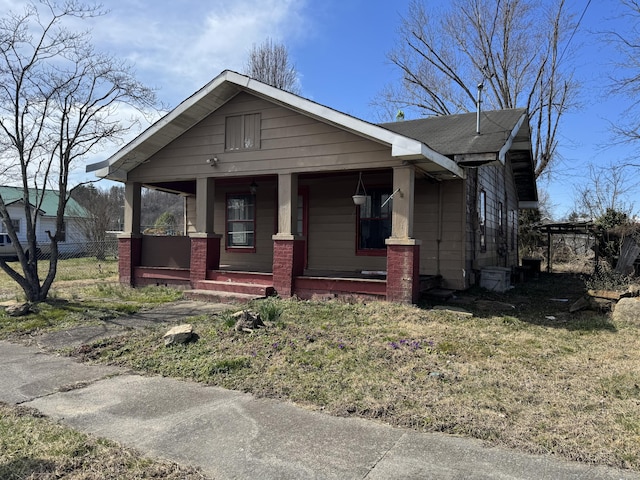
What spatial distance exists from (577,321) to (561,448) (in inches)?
198

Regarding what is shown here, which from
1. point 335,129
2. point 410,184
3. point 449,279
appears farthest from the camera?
point 449,279

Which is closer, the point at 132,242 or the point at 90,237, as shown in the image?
the point at 132,242

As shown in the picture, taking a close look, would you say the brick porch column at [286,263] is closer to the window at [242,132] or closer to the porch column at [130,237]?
the window at [242,132]

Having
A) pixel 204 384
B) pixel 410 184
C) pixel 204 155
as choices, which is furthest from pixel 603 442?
pixel 204 155

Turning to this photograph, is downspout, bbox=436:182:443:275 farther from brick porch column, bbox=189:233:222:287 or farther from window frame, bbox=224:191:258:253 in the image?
window frame, bbox=224:191:258:253

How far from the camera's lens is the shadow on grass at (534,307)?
731cm

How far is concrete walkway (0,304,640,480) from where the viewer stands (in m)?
2.90

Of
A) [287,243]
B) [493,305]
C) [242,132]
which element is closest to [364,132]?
[287,243]

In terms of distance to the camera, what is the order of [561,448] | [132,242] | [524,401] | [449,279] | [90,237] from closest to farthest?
[561,448]
[524,401]
[449,279]
[132,242]
[90,237]

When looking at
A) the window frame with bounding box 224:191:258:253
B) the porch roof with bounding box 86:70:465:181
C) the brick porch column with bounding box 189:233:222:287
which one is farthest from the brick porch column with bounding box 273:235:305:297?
the window frame with bounding box 224:191:258:253

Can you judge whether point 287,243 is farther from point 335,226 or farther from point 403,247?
point 335,226

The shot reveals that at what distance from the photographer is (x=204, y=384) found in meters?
4.64

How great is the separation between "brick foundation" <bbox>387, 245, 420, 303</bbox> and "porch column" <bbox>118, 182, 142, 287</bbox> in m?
6.53

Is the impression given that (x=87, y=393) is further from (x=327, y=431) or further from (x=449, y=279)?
(x=449, y=279)
